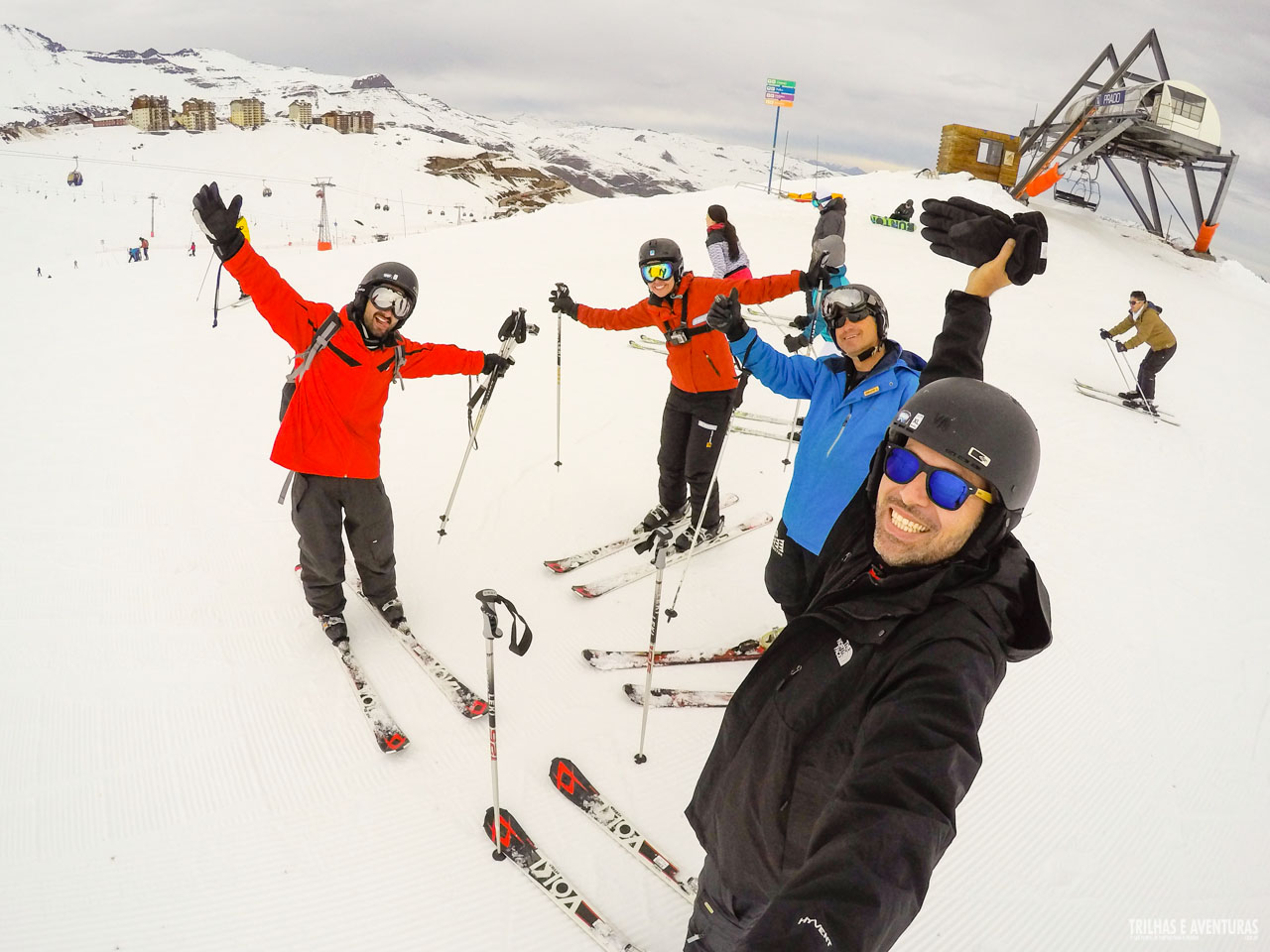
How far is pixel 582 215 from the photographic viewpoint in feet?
58.3

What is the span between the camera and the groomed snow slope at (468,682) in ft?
8.92

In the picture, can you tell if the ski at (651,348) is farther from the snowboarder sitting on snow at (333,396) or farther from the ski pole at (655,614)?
the ski pole at (655,614)

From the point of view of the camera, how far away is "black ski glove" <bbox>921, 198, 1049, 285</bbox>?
95.8 inches

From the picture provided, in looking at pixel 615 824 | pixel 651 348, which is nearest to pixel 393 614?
pixel 615 824

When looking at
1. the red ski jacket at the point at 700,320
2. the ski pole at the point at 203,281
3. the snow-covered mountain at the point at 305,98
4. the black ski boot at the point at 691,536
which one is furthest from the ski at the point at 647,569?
the snow-covered mountain at the point at 305,98

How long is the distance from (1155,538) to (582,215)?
1538cm

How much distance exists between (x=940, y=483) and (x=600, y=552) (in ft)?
13.1

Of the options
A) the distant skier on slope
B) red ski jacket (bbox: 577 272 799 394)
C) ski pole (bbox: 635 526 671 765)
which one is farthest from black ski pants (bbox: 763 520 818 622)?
the distant skier on slope

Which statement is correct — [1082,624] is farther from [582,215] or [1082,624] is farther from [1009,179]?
[1009,179]

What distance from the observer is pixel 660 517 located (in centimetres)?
558

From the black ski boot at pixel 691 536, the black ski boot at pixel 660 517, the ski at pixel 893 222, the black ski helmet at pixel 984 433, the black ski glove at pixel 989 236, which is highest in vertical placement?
the ski at pixel 893 222

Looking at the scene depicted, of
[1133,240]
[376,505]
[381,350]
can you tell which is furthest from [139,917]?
[1133,240]

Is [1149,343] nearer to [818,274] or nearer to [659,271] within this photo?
[818,274]

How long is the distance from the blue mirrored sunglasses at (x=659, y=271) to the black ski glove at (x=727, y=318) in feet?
4.13
